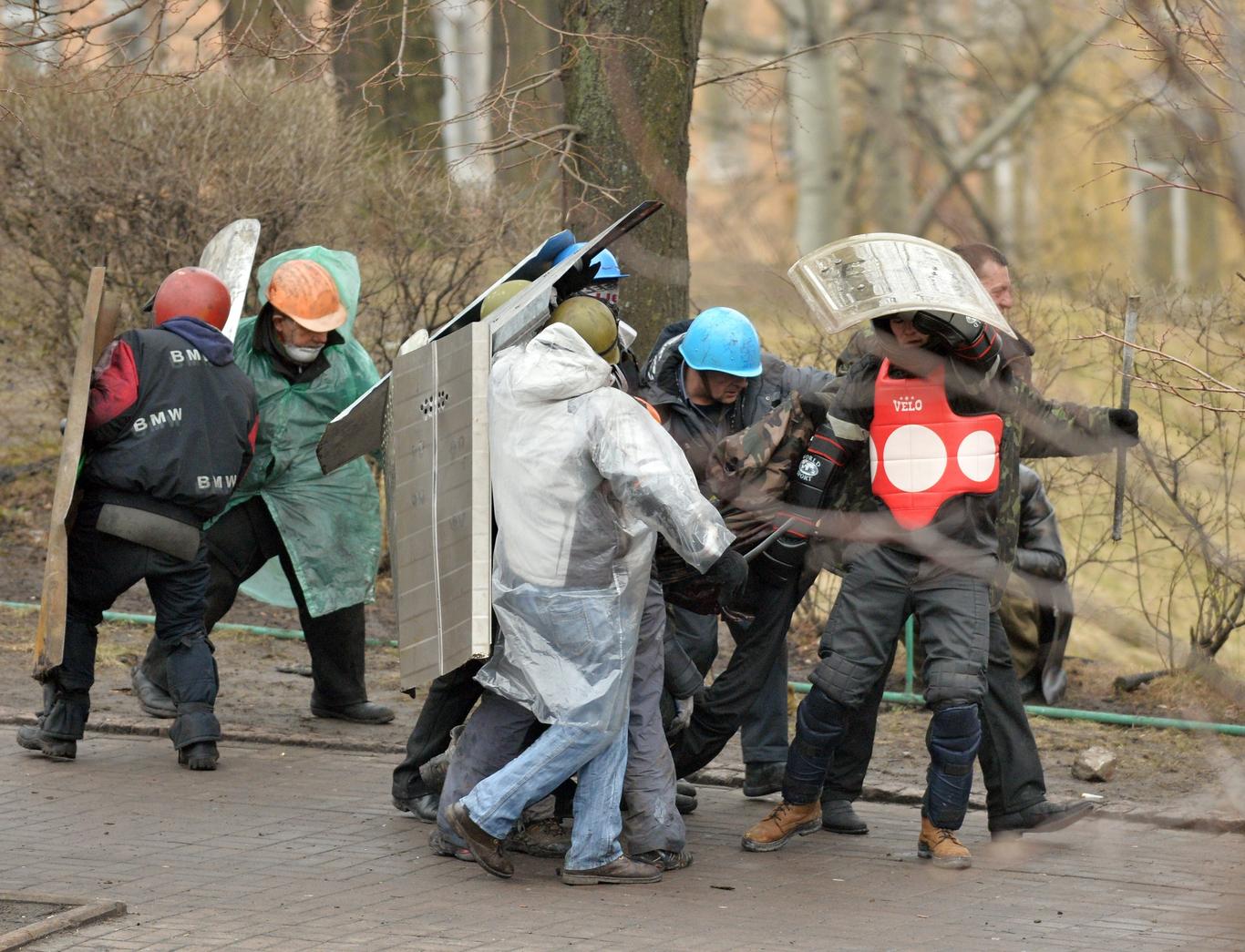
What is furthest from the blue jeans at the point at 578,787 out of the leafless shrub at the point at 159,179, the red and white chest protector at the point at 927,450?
the leafless shrub at the point at 159,179

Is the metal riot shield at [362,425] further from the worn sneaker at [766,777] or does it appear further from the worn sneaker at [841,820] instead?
the worn sneaker at [841,820]

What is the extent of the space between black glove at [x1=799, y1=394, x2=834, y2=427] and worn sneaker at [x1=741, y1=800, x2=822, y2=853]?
48.3 inches

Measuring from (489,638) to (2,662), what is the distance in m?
3.90

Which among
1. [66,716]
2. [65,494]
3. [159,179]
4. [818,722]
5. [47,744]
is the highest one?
[159,179]

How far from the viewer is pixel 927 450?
5.15m

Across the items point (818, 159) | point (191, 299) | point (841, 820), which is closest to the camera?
point (818, 159)

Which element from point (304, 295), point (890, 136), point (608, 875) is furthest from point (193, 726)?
point (890, 136)

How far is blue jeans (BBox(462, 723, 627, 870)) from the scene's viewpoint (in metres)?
5.02

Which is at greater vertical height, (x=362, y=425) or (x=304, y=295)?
(x=304, y=295)

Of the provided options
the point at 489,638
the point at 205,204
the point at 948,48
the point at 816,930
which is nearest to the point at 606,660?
the point at 489,638

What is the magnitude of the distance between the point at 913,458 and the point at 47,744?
3.36 metres

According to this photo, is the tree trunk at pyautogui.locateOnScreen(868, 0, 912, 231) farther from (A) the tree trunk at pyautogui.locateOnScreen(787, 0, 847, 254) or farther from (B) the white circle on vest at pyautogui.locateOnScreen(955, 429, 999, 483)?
(B) the white circle on vest at pyautogui.locateOnScreen(955, 429, 999, 483)

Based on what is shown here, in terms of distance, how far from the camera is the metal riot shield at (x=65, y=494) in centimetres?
588

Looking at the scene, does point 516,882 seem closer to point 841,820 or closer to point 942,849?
point 841,820
